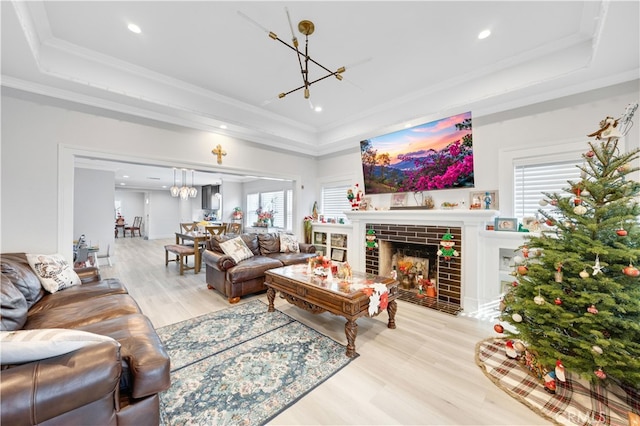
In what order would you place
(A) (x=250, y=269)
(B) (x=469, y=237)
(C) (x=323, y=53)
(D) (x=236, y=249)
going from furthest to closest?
1. (D) (x=236, y=249)
2. (A) (x=250, y=269)
3. (B) (x=469, y=237)
4. (C) (x=323, y=53)

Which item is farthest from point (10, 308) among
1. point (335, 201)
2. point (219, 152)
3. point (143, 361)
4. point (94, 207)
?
point (94, 207)

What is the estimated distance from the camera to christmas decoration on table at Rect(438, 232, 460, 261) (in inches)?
132

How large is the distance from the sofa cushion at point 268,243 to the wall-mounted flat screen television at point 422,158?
2053 mm

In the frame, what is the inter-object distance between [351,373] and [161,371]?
4.57 ft

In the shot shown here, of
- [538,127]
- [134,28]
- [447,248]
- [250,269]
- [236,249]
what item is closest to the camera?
[134,28]

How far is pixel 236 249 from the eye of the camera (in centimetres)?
400

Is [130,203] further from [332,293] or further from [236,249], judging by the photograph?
[332,293]

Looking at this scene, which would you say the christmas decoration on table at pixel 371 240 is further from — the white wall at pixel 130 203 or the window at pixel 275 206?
the white wall at pixel 130 203

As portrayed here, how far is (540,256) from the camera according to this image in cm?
198

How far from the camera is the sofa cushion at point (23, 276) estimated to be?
80.4 inches

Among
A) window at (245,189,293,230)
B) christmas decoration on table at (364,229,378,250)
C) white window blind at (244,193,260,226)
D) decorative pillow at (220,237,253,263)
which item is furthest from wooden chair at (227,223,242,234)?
christmas decoration on table at (364,229,378,250)

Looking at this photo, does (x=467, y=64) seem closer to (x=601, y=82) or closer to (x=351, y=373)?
(x=601, y=82)

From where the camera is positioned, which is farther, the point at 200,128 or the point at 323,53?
the point at 200,128

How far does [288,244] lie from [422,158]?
2.84 meters
